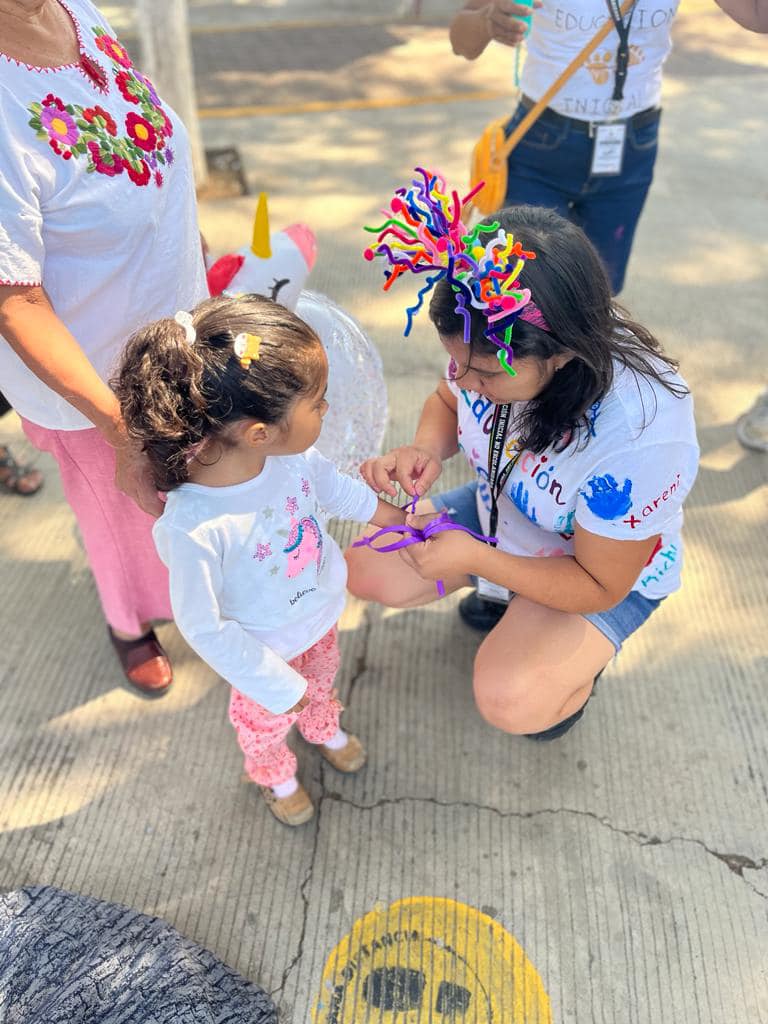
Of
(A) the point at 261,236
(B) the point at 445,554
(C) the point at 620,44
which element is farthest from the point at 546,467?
(C) the point at 620,44

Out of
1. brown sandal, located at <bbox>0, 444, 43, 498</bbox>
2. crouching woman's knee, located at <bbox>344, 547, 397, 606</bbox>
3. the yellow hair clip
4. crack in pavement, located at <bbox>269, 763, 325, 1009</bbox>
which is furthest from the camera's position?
brown sandal, located at <bbox>0, 444, 43, 498</bbox>

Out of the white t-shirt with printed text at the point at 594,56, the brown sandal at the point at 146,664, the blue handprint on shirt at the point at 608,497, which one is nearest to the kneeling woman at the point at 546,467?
the blue handprint on shirt at the point at 608,497

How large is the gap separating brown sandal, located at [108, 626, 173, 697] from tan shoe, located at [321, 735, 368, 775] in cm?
48

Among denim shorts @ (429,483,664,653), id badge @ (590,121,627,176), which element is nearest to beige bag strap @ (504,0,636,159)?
id badge @ (590,121,627,176)

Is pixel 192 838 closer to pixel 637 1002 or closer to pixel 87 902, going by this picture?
A: pixel 87 902

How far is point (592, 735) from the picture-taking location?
1959 millimetres

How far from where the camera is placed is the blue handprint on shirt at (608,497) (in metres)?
1.46

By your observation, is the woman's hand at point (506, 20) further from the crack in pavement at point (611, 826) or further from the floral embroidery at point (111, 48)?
the crack in pavement at point (611, 826)

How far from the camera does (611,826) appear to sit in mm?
1789

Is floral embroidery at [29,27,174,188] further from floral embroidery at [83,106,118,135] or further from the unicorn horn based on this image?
the unicorn horn

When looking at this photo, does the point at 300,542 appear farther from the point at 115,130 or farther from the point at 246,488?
the point at 115,130

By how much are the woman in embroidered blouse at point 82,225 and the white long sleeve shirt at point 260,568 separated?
179 millimetres

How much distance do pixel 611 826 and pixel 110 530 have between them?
1.32m

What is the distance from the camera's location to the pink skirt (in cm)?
172
